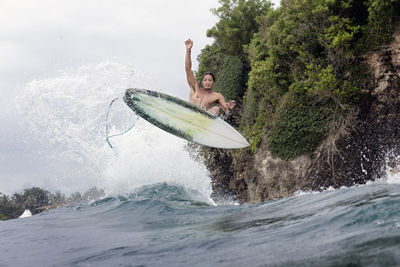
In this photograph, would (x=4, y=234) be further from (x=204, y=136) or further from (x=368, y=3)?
(x=368, y=3)

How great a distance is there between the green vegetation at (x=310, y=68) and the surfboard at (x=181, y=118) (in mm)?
5044

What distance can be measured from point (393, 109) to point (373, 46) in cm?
208

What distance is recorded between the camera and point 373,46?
12.1 metres

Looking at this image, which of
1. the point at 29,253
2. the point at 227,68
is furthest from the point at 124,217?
the point at 227,68

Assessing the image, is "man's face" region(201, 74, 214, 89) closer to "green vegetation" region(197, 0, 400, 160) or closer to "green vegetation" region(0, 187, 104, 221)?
"green vegetation" region(197, 0, 400, 160)

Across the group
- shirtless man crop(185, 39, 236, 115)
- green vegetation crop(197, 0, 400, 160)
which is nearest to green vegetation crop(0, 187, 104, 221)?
green vegetation crop(197, 0, 400, 160)

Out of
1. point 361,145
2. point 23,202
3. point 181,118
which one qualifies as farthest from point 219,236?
point 23,202

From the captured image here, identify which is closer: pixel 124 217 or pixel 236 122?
pixel 124 217

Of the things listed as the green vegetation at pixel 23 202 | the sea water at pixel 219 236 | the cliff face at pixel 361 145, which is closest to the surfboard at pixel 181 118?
the sea water at pixel 219 236

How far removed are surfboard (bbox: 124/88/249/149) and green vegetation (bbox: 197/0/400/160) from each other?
5044mm

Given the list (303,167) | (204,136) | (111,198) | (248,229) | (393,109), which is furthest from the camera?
(303,167)

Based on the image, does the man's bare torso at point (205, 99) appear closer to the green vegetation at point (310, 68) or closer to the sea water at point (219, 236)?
the sea water at point (219, 236)

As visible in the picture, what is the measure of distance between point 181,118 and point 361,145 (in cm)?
647

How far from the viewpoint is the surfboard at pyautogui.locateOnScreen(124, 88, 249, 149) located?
8594 millimetres
